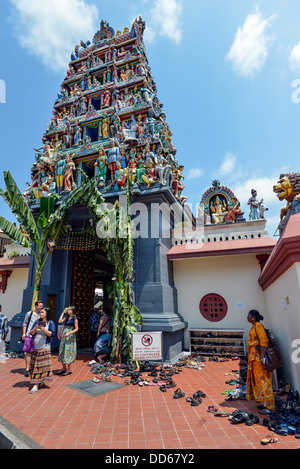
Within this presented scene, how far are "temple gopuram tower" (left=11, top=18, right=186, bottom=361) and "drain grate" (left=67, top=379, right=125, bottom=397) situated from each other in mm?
2305

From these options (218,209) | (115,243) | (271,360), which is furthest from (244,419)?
(218,209)

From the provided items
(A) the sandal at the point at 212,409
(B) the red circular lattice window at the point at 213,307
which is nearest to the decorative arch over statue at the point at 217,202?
(B) the red circular lattice window at the point at 213,307

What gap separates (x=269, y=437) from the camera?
3.43 metres

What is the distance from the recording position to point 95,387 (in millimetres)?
5656

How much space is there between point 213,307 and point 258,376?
496cm

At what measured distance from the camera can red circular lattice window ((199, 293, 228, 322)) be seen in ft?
31.1

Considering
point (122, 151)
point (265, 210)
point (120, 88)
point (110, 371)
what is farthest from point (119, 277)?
point (120, 88)

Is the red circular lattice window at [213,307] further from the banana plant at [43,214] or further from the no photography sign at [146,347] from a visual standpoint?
the banana plant at [43,214]

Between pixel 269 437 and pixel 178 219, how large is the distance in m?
9.23

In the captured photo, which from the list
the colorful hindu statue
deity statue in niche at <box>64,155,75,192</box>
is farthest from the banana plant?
the colorful hindu statue

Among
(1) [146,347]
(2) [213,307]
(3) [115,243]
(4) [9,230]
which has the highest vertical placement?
(4) [9,230]

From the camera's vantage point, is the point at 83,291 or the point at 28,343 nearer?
the point at 28,343

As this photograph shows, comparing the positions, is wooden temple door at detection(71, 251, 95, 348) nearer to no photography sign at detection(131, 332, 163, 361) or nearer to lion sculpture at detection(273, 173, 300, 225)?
no photography sign at detection(131, 332, 163, 361)

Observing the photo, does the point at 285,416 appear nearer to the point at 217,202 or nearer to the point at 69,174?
the point at 69,174
